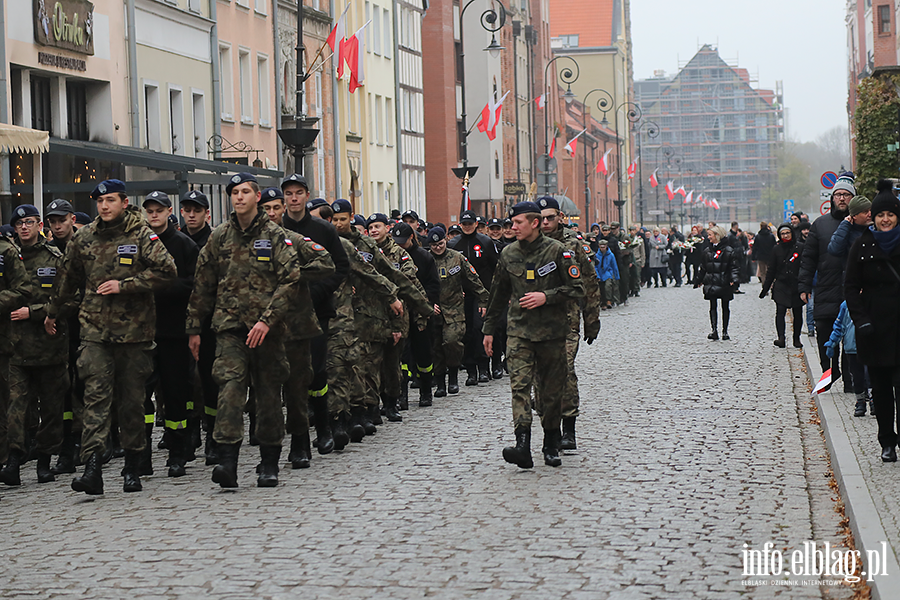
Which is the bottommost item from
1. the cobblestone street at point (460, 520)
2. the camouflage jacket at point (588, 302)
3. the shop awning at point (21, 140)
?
the cobblestone street at point (460, 520)

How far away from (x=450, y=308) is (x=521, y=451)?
6329mm

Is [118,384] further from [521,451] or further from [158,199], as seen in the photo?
[521,451]

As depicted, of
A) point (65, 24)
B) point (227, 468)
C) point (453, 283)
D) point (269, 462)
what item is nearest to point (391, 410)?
point (453, 283)

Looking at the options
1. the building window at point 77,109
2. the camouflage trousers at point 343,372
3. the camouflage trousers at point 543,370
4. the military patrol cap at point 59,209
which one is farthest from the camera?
the building window at point 77,109

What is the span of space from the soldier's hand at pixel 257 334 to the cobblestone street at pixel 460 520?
993mm

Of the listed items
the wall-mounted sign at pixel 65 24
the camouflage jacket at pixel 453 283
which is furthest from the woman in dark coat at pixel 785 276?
the wall-mounted sign at pixel 65 24

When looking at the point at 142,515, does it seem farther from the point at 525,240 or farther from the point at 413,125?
the point at 413,125

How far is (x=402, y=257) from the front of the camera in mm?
14711

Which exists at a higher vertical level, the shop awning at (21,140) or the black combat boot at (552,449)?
the shop awning at (21,140)

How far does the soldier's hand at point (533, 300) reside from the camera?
10.5m

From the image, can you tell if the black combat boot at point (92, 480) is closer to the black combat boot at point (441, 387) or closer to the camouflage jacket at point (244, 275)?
the camouflage jacket at point (244, 275)

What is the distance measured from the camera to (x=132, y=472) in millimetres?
10055

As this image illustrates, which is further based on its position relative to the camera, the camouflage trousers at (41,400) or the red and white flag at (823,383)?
the red and white flag at (823,383)

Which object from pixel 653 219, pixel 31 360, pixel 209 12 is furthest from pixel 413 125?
pixel 653 219
